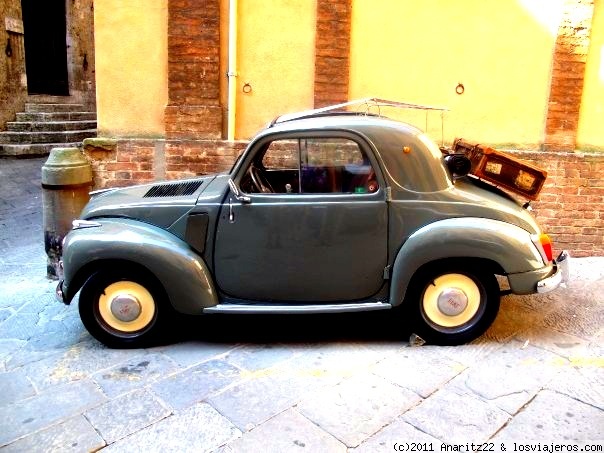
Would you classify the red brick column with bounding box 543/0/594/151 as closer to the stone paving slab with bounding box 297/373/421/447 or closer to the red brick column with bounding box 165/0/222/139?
the red brick column with bounding box 165/0/222/139

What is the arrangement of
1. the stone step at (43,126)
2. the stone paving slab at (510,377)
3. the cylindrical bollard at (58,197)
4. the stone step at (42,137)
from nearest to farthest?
1. the stone paving slab at (510,377)
2. the cylindrical bollard at (58,197)
3. the stone step at (42,137)
4. the stone step at (43,126)

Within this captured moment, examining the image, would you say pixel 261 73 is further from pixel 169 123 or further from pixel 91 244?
pixel 91 244

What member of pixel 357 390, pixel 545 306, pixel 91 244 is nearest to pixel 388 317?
pixel 357 390

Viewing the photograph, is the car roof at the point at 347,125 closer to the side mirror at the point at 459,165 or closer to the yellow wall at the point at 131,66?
the side mirror at the point at 459,165

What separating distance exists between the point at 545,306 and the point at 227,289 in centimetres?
285

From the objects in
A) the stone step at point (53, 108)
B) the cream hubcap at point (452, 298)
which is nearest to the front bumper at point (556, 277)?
the cream hubcap at point (452, 298)

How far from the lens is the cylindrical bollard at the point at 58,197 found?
5.43 meters

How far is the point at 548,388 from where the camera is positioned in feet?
10.8

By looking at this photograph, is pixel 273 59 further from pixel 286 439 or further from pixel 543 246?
pixel 286 439

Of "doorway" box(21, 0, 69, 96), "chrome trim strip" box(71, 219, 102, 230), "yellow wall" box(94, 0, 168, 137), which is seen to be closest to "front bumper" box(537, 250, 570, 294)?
"chrome trim strip" box(71, 219, 102, 230)

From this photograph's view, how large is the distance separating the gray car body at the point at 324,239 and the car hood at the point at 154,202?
0.02 meters

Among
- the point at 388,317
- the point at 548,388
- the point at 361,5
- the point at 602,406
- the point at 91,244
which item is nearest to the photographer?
the point at 602,406

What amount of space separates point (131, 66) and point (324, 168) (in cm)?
345

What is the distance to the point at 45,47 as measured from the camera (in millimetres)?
12867
